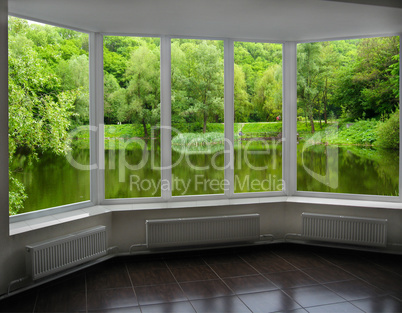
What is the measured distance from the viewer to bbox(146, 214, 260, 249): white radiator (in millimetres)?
4777

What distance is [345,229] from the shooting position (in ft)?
16.2

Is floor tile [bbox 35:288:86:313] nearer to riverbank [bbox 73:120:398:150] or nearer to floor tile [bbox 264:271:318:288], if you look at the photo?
riverbank [bbox 73:120:398:150]

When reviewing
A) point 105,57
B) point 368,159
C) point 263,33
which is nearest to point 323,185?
point 368,159

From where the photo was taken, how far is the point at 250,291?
386 cm

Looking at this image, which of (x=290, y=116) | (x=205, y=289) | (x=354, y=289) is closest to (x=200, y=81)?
(x=290, y=116)

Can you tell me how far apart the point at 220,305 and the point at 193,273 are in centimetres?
82

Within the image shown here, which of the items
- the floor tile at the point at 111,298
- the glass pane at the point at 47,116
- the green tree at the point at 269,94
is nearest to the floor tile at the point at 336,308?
the floor tile at the point at 111,298

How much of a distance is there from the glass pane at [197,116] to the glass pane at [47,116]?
116cm

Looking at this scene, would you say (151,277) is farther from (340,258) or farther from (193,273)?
(340,258)

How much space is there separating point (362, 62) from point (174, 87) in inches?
99.9

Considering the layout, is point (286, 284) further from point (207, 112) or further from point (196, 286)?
point (207, 112)

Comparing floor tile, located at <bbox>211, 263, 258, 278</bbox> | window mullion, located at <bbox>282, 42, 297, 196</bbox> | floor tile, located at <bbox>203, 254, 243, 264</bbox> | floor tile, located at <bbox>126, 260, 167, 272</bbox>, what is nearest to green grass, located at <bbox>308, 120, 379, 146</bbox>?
window mullion, located at <bbox>282, 42, 297, 196</bbox>

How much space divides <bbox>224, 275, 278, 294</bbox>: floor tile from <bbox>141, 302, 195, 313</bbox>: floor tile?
57cm

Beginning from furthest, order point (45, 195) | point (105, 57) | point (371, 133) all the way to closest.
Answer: point (371, 133) < point (105, 57) < point (45, 195)
